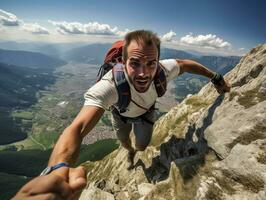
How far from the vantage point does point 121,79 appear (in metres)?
8.34

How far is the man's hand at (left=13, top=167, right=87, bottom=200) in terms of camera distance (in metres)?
→ 3.28

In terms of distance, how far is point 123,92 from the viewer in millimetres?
8547

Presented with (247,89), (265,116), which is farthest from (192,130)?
(265,116)

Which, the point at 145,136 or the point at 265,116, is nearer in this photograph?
the point at 265,116

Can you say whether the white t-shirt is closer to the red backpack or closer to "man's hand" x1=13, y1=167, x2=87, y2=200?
the red backpack

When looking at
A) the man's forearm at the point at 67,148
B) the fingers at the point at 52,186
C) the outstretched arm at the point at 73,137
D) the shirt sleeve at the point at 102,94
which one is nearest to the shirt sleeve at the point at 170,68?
the shirt sleeve at the point at 102,94

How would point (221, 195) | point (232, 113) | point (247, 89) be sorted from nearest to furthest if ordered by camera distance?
point (221, 195)
point (232, 113)
point (247, 89)

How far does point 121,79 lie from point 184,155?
7.32 m

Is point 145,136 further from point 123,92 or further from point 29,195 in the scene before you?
point 29,195

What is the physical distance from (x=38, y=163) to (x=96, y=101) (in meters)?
202

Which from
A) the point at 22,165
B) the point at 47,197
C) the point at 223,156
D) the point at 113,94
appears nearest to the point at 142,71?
the point at 113,94

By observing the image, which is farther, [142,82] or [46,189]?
[142,82]

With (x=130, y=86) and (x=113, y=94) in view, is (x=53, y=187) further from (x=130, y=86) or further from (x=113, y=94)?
(x=130, y=86)

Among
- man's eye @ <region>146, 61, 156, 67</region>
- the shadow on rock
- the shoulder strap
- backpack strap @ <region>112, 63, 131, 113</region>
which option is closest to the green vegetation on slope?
the shadow on rock
